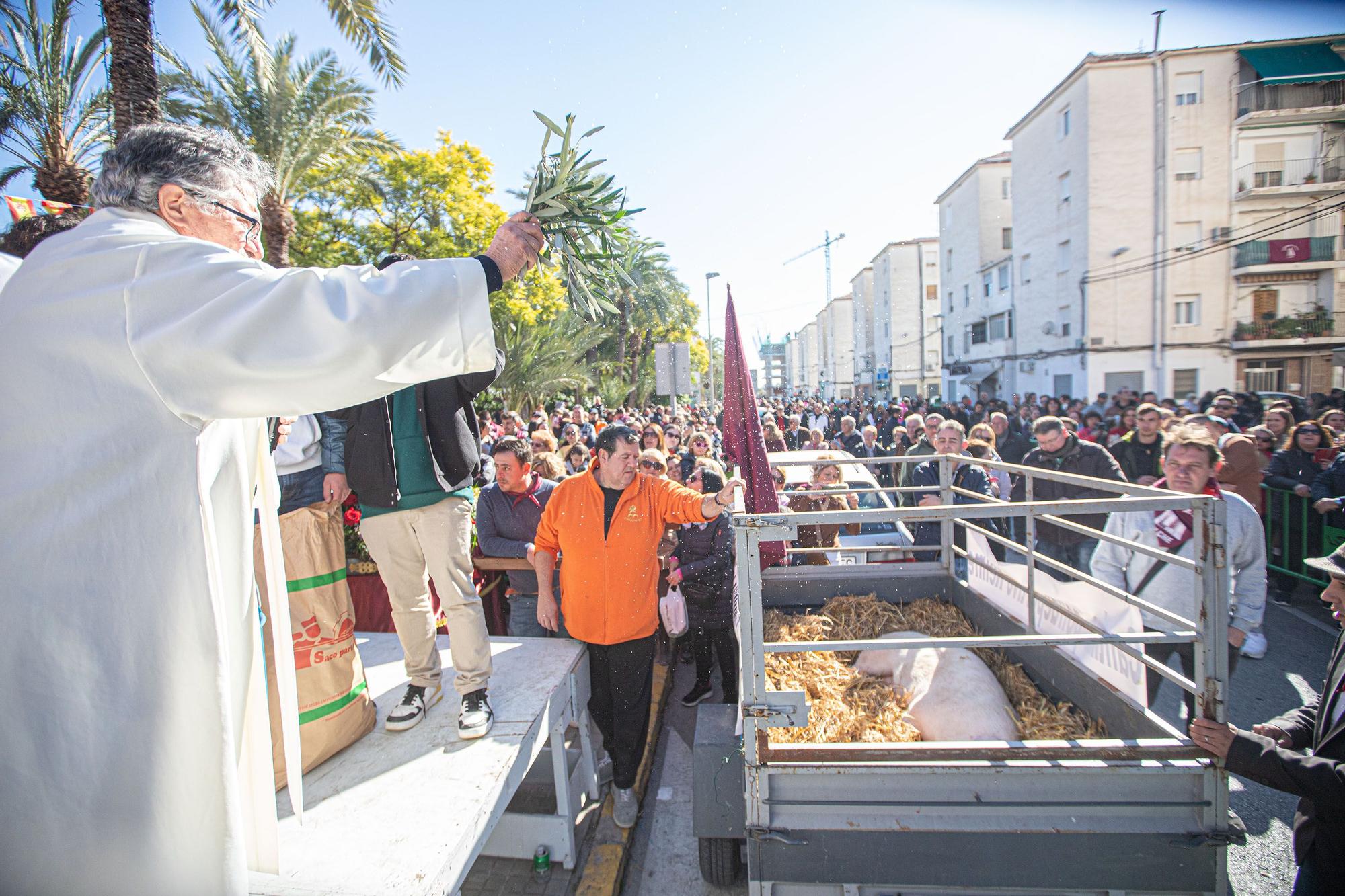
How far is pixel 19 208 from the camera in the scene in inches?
117

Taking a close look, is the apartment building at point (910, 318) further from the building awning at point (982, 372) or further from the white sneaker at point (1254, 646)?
the white sneaker at point (1254, 646)

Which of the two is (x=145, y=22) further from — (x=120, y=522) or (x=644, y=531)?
(x=120, y=522)

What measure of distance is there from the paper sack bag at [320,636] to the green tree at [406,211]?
1596 centimetres

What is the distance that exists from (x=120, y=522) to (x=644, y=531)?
2838mm

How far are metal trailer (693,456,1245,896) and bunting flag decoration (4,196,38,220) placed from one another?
130 inches

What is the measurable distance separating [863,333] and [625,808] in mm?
68492

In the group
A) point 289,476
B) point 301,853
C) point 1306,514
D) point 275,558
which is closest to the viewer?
point 275,558

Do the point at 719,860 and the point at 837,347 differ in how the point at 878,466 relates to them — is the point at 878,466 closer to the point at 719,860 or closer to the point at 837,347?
the point at 719,860

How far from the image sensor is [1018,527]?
833 centimetres

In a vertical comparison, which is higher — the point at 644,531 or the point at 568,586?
the point at 644,531

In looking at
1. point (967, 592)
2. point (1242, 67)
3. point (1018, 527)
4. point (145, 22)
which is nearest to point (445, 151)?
point (145, 22)

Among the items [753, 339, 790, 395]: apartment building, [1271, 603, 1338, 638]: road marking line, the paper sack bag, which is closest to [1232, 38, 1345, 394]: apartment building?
[1271, 603, 1338, 638]: road marking line

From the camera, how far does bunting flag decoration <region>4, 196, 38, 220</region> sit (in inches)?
112

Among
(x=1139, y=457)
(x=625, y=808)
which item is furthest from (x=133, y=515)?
(x=1139, y=457)
